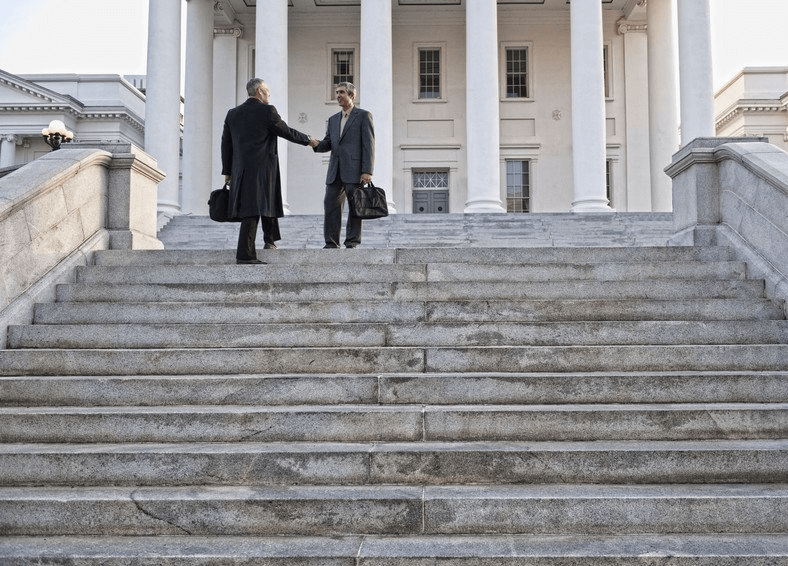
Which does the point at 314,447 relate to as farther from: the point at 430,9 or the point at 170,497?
the point at 430,9

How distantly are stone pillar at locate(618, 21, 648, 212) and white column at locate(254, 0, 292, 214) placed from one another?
1335 centimetres

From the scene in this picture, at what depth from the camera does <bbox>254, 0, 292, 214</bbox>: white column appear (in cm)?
2073

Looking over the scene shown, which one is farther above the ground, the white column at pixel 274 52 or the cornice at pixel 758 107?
the cornice at pixel 758 107

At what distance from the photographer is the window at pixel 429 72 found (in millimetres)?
28625

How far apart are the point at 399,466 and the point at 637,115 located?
85.4 ft

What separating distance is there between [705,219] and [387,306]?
434 centimetres

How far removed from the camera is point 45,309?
6.86 meters

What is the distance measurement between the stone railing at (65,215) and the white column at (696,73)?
15.6 m

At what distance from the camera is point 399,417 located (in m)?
5.21

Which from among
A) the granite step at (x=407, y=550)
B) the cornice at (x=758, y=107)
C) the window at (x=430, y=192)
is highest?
the cornice at (x=758, y=107)

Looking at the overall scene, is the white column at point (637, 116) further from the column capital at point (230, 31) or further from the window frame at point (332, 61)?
the column capital at point (230, 31)

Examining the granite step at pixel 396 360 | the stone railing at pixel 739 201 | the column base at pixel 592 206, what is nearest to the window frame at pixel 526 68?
the column base at pixel 592 206

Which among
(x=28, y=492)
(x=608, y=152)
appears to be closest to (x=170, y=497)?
(x=28, y=492)

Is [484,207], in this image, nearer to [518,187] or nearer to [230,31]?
[518,187]
